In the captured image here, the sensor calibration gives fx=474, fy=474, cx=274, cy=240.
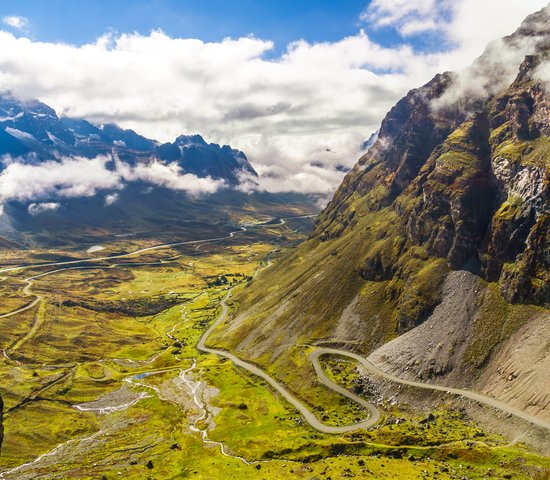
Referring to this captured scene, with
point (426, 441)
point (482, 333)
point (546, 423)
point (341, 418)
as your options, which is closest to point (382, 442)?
point (426, 441)

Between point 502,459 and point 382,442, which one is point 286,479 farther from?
point 502,459

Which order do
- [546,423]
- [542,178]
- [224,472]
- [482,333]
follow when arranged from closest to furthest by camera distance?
[546,423] → [224,472] → [482,333] → [542,178]

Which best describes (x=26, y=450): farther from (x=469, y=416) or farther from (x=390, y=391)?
(x=469, y=416)

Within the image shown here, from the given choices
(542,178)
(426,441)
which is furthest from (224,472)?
(542,178)

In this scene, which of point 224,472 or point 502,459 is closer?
point 502,459

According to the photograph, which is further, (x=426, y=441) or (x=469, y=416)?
(x=469, y=416)

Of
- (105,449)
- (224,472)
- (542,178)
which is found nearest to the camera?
(224,472)

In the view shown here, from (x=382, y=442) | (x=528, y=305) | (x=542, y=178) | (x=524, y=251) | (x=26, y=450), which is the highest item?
(x=542, y=178)

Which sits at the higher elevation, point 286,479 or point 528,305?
point 528,305

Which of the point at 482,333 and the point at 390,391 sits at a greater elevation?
the point at 482,333
